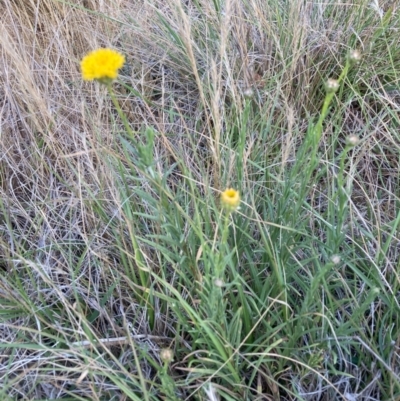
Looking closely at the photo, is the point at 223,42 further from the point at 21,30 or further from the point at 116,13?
the point at 21,30

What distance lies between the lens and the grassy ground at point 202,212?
2.79ft

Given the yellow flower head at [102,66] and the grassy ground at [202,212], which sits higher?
the yellow flower head at [102,66]

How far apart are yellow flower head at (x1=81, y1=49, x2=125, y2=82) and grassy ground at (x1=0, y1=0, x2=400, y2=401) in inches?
2.8

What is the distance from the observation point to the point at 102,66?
0.66 m

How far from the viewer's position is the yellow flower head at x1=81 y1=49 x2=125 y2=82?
2.16 ft

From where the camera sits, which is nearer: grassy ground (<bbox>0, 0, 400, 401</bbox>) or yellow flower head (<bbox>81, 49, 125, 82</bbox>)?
yellow flower head (<bbox>81, 49, 125, 82</bbox>)

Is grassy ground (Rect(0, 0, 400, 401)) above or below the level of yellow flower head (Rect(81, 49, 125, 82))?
below

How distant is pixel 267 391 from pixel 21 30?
1.30 m

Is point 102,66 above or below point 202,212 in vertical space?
above

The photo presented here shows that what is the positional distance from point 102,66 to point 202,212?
0.40 meters

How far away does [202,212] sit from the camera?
3.23 ft

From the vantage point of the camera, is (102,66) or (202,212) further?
(202,212)

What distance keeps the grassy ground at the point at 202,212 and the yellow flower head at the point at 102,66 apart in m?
0.07

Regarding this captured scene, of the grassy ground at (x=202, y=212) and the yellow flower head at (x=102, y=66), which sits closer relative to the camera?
the yellow flower head at (x=102, y=66)
